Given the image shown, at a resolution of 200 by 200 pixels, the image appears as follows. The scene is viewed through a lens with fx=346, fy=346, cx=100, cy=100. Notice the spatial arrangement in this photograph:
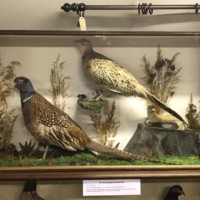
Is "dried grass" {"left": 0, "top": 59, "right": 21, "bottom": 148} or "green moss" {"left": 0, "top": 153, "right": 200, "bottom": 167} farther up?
"dried grass" {"left": 0, "top": 59, "right": 21, "bottom": 148}

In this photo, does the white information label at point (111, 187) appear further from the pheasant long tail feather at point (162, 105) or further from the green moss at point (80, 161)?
the pheasant long tail feather at point (162, 105)

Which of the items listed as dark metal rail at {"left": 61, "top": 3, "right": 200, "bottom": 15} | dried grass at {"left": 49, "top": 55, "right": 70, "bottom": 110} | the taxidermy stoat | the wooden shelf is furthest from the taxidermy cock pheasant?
dark metal rail at {"left": 61, "top": 3, "right": 200, "bottom": 15}

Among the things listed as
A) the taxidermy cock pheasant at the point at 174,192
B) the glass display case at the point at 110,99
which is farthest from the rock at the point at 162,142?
the taxidermy cock pheasant at the point at 174,192

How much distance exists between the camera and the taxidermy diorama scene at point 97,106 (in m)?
1.03

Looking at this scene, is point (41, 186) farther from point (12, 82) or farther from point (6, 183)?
point (12, 82)

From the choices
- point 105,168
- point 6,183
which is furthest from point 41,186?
point 105,168

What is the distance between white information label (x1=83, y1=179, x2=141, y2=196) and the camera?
1040mm

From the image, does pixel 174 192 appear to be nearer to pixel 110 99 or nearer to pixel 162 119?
pixel 162 119

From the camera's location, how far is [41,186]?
1072mm

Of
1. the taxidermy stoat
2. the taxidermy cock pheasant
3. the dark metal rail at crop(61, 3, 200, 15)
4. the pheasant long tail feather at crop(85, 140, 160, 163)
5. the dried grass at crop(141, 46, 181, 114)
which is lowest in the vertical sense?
the taxidermy cock pheasant

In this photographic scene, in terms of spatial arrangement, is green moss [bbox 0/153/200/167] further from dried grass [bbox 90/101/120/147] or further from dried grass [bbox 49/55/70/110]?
dried grass [bbox 49/55/70/110]

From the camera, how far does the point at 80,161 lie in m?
1.02

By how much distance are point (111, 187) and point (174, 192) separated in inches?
7.4

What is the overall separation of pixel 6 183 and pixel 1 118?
204 mm
